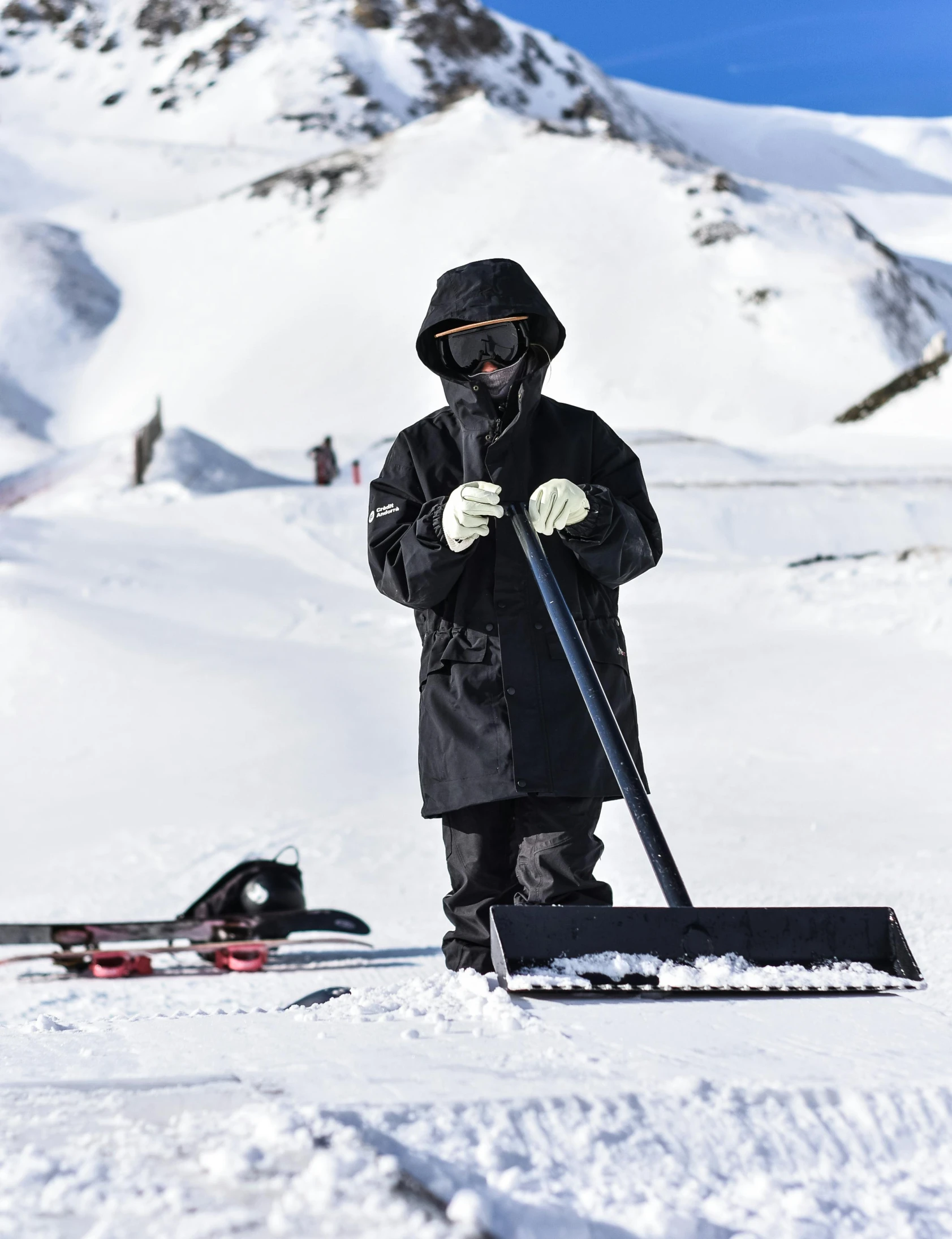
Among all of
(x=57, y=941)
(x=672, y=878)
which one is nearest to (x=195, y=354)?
(x=57, y=941)

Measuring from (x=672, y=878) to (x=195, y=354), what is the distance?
35.4 meters

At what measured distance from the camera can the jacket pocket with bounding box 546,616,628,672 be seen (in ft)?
8.93

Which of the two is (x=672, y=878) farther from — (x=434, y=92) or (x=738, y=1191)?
(x=434, y=92)

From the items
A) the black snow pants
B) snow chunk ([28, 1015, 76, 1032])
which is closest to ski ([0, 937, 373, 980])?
the black snow pants

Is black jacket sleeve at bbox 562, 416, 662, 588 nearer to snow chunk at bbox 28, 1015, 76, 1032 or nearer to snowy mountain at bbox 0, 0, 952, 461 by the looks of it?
snow chunk at bbox 28, 1015, 76, 1032

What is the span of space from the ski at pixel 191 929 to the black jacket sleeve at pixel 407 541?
2.11 metres

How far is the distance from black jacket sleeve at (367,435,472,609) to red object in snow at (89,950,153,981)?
228 cm

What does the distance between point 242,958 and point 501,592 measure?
2549mm

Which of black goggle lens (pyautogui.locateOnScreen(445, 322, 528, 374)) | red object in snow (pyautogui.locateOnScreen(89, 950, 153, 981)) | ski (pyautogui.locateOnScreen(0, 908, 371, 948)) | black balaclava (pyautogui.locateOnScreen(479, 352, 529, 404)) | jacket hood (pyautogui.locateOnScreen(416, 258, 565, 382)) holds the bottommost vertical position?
red object in snow (pyautogui.locateOnScreen(89, 950, 153, 981))

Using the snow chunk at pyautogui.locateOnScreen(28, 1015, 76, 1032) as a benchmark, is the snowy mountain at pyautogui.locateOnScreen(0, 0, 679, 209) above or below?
above

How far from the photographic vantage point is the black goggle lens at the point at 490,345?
2.86 meters

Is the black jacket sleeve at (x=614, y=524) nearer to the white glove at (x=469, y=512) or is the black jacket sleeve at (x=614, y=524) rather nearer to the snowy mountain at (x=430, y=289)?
the white glove at (x=469, y=512)

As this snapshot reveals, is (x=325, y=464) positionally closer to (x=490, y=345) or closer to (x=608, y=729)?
(x=490, y=345)

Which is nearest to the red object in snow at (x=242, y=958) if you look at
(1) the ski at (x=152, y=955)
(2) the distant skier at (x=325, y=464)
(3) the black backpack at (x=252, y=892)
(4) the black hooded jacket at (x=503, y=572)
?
(1) the ski at (x=152, y=955)
